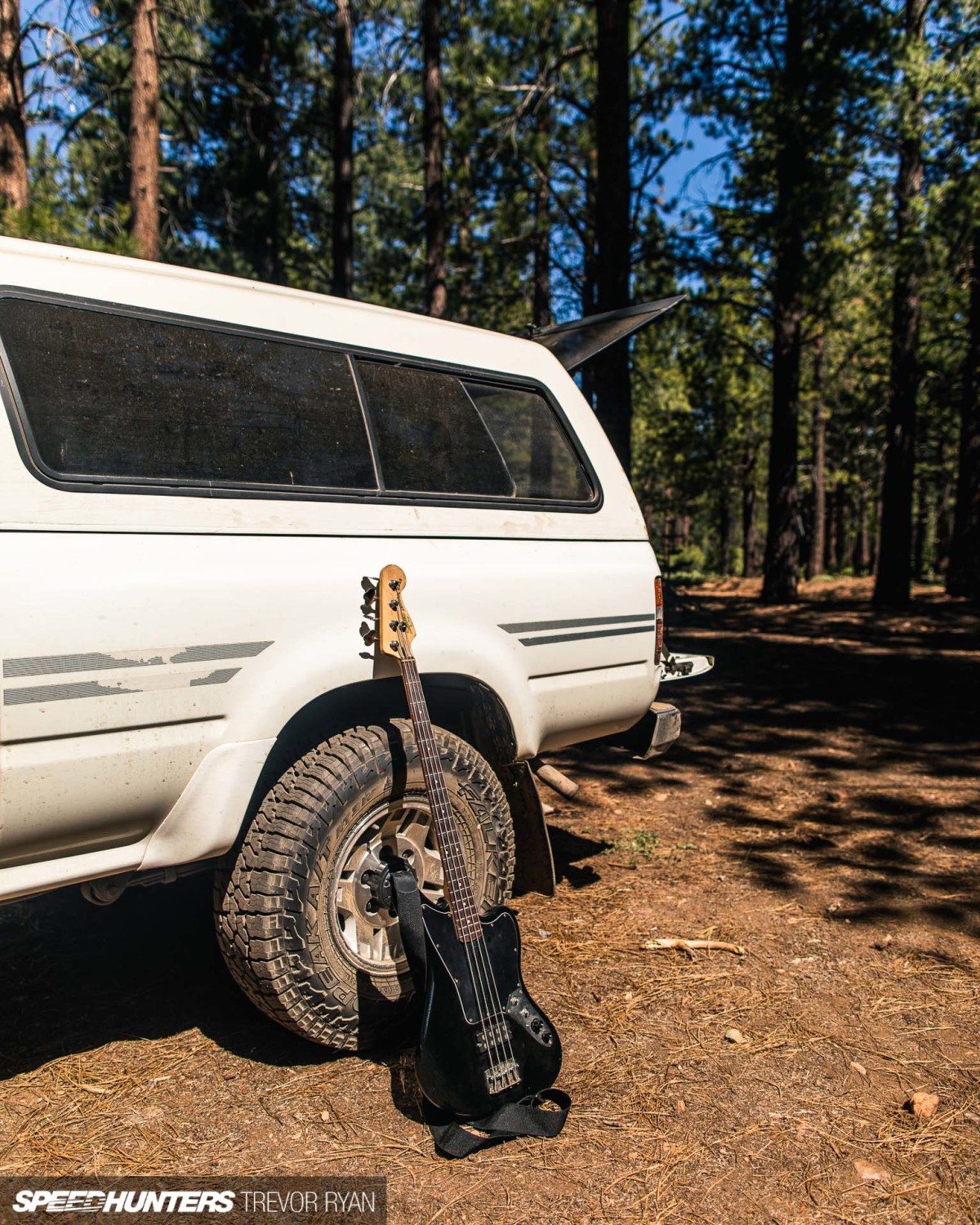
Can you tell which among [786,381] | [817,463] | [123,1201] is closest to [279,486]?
[123,1201]

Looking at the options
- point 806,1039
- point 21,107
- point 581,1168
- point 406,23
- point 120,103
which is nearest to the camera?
point 581,1168

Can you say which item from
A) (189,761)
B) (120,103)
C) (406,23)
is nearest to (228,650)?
(189,761)

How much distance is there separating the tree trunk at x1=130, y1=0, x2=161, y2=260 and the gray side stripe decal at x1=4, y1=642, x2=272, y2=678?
9.55 meters

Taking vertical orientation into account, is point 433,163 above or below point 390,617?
above

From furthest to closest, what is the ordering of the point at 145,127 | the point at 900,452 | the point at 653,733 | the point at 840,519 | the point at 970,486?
1. the point at 840,519
2. the point at 900,452
3. the point at 970,486
4. the point at 145,127
5. the point at 653,733

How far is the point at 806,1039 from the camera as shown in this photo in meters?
3.02

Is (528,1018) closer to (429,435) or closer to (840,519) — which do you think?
(429,435)

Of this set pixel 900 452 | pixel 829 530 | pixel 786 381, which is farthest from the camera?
pixel 829 530

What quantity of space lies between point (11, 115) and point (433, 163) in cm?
630

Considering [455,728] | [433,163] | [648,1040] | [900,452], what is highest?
[433,163]

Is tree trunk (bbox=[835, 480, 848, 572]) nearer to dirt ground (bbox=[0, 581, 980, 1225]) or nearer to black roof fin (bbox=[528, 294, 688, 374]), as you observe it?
dirt ground (bbox=[0, 581, 980, 1225])

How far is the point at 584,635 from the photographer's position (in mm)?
3508

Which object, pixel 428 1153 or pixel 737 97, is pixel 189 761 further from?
pixel 737 97

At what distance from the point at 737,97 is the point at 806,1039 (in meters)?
13.5
